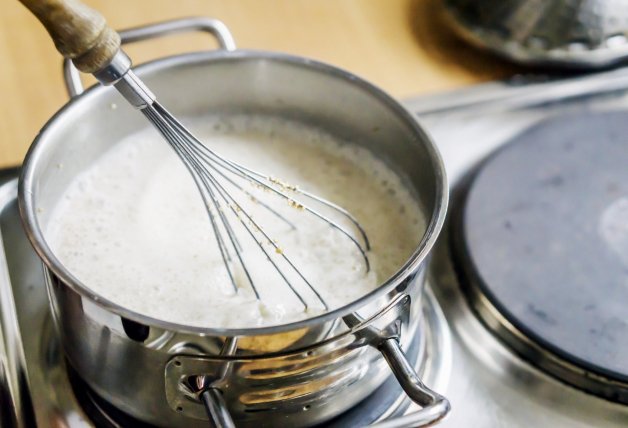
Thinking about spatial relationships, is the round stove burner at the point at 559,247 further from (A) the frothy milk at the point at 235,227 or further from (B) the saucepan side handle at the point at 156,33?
(B) the saucepan side handle at the point at 156,33

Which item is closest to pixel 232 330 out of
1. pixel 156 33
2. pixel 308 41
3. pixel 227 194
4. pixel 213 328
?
pixel 213 328

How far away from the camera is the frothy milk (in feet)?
1.58

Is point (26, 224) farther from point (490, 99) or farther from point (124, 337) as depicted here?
point (490, 99)

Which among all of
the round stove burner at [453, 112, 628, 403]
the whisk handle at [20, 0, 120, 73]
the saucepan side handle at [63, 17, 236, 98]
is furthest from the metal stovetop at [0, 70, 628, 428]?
the whisk handle at [20, 0, 120, 73]

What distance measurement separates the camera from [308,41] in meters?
0.75

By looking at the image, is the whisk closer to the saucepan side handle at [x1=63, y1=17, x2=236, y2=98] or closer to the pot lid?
the saucepan side handle at [x1=63, y1=17, x2=236, y2=98]

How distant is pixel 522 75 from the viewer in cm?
72

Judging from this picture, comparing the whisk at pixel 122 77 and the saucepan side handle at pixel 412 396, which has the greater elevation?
the whisk at pixel 122 77

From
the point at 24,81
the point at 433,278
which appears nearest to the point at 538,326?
the point at 433,278

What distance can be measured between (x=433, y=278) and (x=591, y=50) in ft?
0.96

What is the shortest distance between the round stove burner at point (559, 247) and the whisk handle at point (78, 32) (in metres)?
0.31

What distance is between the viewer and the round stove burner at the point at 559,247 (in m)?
0.50

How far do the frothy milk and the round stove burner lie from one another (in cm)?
7

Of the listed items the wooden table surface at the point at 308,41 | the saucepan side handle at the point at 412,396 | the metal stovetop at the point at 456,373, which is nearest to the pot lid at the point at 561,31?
the wooden table surface at the point at 308,41
